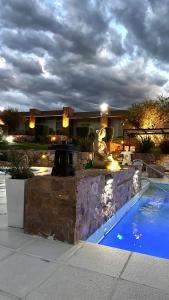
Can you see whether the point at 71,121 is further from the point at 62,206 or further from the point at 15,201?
the point at 62,206

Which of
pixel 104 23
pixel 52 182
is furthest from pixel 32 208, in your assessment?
pixel 104 23

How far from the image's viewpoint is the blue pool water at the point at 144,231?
3902mm

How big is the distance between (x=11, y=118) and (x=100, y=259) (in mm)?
26126

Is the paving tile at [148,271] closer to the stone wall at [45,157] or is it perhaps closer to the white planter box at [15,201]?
the white planter box at [15,201]

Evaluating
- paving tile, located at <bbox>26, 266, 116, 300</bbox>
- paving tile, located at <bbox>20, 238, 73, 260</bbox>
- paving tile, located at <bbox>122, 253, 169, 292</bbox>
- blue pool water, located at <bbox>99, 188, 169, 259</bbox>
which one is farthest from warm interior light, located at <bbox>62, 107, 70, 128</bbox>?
paving tile, located at <bbox>26, 266, 116, 300</bbox>

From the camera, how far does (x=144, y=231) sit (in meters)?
4.73

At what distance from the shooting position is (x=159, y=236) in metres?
4.46

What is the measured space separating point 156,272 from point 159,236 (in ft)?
→ 7.16

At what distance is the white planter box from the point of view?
3.39 meters

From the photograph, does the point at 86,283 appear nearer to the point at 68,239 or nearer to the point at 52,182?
the point at 68,239

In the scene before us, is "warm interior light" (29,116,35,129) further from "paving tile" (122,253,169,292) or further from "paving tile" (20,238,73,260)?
"paving tile" (122,253,169,292)

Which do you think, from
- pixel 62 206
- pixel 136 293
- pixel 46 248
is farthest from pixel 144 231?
pixel 136 293

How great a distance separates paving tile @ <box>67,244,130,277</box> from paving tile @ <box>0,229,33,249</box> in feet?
2.13

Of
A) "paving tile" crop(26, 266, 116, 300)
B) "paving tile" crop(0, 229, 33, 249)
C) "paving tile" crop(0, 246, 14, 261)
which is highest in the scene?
"paving tile" crop(0, 229, 33, 249)
